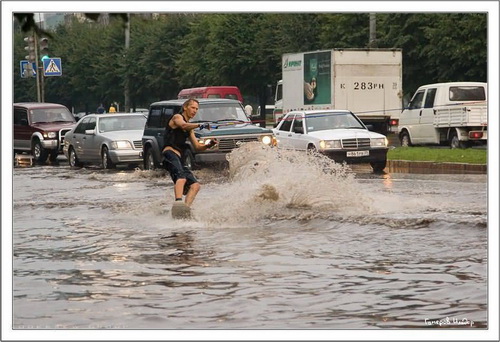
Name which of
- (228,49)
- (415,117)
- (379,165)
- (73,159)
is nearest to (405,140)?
(415,117)

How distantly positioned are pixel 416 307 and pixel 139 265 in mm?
3457

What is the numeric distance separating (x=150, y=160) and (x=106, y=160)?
2.93 metres

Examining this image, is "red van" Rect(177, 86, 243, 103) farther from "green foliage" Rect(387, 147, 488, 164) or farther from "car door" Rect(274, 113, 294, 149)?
"car door" Rect(274, 113, 294, 149)

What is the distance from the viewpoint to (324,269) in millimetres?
10945

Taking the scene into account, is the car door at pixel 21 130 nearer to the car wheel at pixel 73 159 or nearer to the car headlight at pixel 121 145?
the car wheel at pixel 73 159

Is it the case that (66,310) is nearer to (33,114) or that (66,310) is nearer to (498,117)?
(498,117)

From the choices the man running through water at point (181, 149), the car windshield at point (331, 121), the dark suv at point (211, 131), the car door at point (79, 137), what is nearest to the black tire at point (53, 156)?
the car door at point (79, 137)

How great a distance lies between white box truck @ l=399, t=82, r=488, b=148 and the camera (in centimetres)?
3012

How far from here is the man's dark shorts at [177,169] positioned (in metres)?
15.6

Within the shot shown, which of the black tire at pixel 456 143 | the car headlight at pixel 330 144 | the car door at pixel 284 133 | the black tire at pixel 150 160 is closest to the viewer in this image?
the car headlight at pixel 330 144

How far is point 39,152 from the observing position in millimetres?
35750

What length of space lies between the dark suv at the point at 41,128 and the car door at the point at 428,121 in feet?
34.4

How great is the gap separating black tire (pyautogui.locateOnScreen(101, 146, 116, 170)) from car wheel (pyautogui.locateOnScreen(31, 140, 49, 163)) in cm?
531

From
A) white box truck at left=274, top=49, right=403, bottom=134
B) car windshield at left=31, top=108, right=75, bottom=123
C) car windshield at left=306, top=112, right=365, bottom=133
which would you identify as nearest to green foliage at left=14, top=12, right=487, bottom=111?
white box truck at left=274, top=49, right=403, bottom=134
